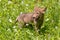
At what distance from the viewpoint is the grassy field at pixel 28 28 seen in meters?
8.33

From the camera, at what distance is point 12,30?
8.77 meters

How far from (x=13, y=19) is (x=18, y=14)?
33cm

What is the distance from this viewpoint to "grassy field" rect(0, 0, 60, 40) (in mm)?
8328

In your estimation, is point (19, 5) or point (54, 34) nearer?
point (54, 34)

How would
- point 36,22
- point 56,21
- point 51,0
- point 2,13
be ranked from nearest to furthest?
point 36,22, point 56,21, point 2,13, point 51,0

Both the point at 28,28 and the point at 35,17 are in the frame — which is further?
the point at 28,28

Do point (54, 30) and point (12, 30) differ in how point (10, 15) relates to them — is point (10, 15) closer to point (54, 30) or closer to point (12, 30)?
point (12, 30)

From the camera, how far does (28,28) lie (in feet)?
29.4

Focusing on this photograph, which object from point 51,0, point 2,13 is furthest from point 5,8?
point 51,0

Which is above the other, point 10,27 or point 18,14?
point 18,14

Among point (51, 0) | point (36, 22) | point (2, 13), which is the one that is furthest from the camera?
point (51, 0)

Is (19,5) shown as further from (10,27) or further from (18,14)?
(10,27)

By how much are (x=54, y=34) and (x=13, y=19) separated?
59.3 inches

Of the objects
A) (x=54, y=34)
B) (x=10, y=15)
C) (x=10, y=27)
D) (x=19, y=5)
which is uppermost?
(x=19, y=5)
